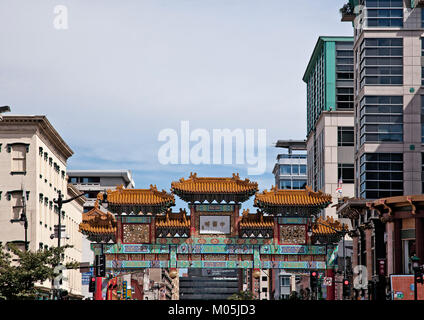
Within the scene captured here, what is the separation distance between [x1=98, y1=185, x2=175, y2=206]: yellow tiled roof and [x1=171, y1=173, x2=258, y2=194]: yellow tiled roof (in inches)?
47.7

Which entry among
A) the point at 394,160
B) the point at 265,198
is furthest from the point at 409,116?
the point at 265,198

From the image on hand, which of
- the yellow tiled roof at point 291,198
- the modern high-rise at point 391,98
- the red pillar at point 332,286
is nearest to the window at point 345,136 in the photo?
the modern high-rise at point 391,98

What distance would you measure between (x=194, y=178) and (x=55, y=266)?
2219cm

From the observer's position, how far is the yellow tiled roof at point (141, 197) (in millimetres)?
72875

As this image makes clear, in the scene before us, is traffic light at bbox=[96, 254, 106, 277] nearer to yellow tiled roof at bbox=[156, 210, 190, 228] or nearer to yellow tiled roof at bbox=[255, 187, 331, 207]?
yellow tiled roof at bbox=[156, 210, 190, 228]

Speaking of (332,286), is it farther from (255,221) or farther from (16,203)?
(16,203)

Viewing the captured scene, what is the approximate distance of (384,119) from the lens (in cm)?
10044

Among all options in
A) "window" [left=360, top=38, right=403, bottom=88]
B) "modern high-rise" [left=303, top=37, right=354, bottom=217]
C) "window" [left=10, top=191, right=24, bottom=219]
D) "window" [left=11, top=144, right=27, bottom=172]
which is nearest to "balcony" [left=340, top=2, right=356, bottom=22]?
"window" [left=360, top=38, right=403, bottom=88]

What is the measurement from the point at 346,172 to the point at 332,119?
30.1 feet

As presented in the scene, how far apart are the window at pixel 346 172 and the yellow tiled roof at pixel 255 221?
58.3 meters

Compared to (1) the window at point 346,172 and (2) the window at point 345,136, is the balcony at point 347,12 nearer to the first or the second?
(2) the window at point 345,136

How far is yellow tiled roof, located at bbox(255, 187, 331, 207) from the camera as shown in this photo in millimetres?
73062
